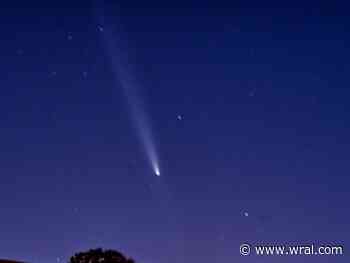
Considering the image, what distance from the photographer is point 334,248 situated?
108 feet

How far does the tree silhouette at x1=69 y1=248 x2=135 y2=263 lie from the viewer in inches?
1142

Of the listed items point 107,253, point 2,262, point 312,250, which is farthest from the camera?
point 312,250

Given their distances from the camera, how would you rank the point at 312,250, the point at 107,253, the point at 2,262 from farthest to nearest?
the point at 312,250 → the point at 107,253 → the point at 2,262

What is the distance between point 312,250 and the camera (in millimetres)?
31719

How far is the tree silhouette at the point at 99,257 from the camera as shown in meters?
29.0

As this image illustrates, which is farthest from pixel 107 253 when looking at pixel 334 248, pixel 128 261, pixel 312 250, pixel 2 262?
pixel 334 248

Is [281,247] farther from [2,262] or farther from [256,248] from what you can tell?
[2,262]

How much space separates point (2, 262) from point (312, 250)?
63.7 feet

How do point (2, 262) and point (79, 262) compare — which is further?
point (79, 262)

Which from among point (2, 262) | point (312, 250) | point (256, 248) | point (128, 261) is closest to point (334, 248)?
point (312, 250)

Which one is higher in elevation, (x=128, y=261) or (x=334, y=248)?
(x=334, y=248)

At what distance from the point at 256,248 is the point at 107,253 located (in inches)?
409

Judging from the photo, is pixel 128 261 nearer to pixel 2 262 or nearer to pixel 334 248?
pixel 2 262

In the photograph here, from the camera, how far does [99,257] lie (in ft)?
95.6
